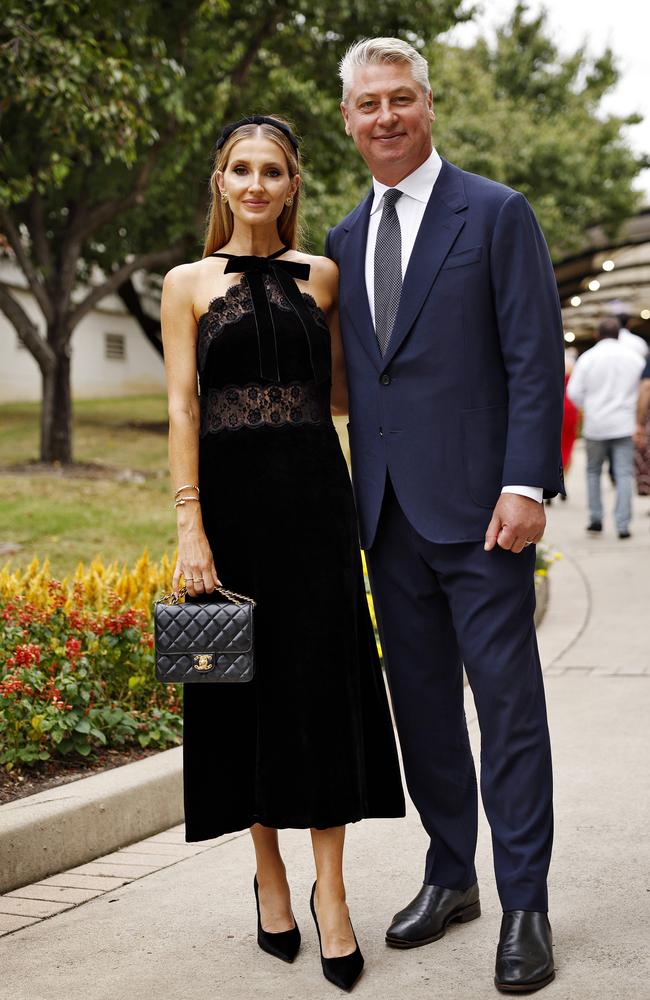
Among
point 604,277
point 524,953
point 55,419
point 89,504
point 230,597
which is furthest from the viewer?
point 604,277

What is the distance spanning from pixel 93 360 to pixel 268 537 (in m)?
29.6

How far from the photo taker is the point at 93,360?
105ft

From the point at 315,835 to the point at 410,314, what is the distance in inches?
54.6

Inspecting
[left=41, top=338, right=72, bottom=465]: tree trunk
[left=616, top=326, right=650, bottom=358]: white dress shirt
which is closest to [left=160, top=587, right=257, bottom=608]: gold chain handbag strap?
[left=616, top=326, right=650, bottom=358]: white dress shirt

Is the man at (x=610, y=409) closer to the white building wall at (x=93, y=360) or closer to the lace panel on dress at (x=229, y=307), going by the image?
the lace panel on dress at (x=229, y=307)

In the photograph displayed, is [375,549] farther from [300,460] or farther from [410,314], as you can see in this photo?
[410,314]

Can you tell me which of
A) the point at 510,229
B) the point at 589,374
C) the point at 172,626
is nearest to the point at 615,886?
the point at 172,626

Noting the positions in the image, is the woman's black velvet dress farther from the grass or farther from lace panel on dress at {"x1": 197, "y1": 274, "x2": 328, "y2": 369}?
the grass

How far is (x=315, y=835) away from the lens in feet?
10.9

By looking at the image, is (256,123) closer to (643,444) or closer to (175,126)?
(643,444)

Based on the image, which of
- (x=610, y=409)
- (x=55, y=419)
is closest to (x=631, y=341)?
(x=610, y=409)

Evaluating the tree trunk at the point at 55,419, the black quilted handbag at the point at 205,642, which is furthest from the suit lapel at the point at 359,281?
the tree trunk at the point at 55,419

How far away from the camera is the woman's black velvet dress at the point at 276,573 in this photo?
10.9 feet

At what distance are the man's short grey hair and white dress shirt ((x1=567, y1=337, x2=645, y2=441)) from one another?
941 cm
